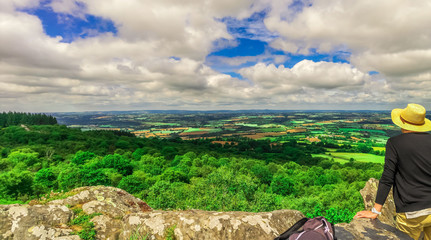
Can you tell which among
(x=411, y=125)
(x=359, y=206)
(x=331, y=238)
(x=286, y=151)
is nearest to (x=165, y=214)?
(x=331, y=238)

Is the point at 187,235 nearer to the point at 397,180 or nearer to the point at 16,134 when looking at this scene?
the point at 397,180

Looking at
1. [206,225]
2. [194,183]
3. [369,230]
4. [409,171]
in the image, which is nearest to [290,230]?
[206,225]

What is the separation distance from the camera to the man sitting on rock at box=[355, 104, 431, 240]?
396cm

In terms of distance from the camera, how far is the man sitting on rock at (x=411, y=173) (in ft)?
13.0

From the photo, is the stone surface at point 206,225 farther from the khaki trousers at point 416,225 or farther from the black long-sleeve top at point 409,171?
the black long-sleeve top at point 409,171

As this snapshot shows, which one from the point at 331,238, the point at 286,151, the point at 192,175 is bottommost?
the point at 286,151

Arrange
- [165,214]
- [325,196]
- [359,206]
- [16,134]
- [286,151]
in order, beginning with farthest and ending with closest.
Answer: [286,151] → [16,134] → [325,196] → [359,206] → [165,214]

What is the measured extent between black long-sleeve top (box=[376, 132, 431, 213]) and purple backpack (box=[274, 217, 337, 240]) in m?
1.33

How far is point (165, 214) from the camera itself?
6285 millimetres

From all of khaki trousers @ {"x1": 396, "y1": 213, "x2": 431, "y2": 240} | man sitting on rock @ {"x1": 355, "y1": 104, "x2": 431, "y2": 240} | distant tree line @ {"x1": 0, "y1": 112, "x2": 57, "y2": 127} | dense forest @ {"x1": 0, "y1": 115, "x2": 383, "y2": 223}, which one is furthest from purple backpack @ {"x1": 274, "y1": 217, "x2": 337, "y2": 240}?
distant tree line @ {"x1": 0, "y1": 112, "x2": 57, "y2": 127}

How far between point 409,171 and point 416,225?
4.19 feet

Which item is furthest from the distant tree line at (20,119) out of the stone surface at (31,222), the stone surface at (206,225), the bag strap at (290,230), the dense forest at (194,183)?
the bag strap at (290,230)

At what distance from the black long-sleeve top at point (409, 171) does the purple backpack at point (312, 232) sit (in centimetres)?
133

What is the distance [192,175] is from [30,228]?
56.1m
